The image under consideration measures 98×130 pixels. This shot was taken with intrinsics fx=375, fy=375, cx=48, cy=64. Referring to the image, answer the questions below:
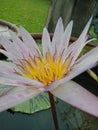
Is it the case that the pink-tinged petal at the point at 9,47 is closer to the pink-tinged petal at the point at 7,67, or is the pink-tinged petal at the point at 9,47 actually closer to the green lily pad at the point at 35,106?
the pink-tinged petal at the point at 7,67

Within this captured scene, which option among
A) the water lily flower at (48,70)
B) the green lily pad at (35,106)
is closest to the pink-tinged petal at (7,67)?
the water lily flower at (48,70)

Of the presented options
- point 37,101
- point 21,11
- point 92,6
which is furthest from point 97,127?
point 21,11

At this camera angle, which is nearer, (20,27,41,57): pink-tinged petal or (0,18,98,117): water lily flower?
(0,18,98,117): water lily flower

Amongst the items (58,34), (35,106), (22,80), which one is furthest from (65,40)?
(35,106)

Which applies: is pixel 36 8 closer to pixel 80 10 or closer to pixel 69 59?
pixel 80 10

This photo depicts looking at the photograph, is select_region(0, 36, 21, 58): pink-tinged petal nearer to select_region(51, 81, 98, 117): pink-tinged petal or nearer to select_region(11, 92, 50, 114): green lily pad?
select_region(51, 81, 98, 117): pink-tinged petal

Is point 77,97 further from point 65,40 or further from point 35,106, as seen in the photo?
point 35,106

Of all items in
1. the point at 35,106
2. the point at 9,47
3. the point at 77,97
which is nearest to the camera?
the point at 77,97

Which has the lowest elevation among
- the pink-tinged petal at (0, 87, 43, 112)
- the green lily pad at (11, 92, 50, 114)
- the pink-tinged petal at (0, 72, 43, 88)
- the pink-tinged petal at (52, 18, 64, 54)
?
the green lily pad at (11, 92, 50, 114)

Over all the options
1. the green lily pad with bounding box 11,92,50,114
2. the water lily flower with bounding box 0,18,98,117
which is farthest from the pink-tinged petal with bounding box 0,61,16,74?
the green lily pad with bounding box 11,92,50,114
